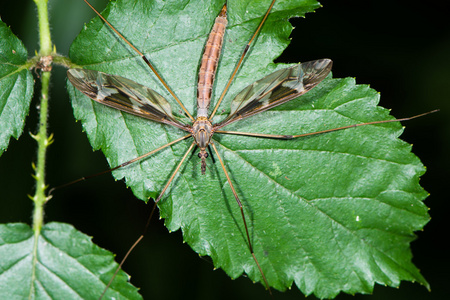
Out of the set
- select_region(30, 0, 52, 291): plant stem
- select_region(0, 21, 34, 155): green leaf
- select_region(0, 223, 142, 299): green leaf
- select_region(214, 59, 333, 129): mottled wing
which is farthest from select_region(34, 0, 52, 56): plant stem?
select_region(214, 59, 333, 129): mottled wing

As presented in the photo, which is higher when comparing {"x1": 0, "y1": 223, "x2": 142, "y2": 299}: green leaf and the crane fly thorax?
the crane fly thorax

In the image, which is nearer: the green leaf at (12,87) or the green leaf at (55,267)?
the green leaf at (55,267)

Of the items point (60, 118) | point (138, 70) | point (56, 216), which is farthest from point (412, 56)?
point (56, 216)

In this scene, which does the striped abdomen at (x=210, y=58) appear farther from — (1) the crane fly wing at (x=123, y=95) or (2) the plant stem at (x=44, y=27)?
(2) the plant stem at (x=44, y=27)

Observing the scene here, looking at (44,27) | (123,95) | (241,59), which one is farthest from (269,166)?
(44,27)

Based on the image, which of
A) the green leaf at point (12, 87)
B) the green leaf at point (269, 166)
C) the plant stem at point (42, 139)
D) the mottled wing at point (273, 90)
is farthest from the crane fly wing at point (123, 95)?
the mottled wing at point (273, 90)

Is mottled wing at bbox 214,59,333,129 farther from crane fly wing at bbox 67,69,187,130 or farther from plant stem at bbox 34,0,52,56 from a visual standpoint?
plant stem at bbox 34,0,52,56

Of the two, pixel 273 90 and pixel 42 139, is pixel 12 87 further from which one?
pixel 273 90
